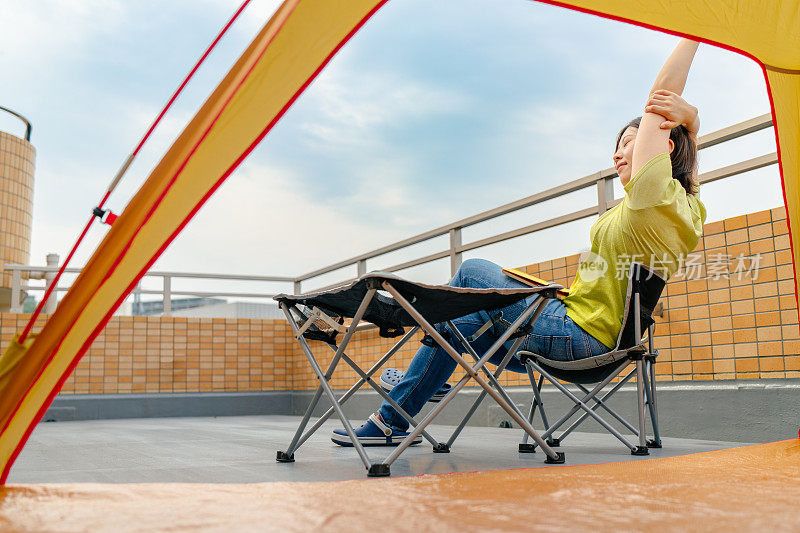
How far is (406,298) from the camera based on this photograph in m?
1.64

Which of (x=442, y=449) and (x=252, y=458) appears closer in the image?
(x=252, y=458)

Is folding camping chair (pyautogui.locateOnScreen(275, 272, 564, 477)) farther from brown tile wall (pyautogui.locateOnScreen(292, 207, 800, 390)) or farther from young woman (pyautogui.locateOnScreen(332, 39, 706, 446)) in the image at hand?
brown tile wall (pyautogui.locateOnScreen(292, 207, 800, 390))

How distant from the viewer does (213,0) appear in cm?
238

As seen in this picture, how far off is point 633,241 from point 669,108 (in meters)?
0.41

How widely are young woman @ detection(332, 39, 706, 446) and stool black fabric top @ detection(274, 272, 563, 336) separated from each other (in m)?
0.19

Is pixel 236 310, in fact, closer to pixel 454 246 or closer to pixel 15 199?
pixel 454 246

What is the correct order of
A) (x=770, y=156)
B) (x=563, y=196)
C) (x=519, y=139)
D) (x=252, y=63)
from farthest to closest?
(x=519, y=139) → (x=563, y=196) → (x=770, y=156) → (x=252, y=63)

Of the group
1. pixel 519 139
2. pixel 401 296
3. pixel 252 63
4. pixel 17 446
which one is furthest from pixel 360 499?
pixel 519 139

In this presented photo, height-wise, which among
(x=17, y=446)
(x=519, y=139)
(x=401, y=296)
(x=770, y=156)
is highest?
(x=519, y=139)

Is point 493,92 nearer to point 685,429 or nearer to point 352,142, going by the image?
point 352,142

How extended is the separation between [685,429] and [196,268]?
5.40 meters

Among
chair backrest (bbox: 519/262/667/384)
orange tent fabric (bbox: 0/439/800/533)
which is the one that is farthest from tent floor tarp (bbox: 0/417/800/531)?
chair backrest (bbox: 519/262/667/384)

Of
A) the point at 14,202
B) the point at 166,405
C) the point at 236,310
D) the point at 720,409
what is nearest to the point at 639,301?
the point at 720,409

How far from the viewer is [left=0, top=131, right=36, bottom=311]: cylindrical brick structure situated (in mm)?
8188
